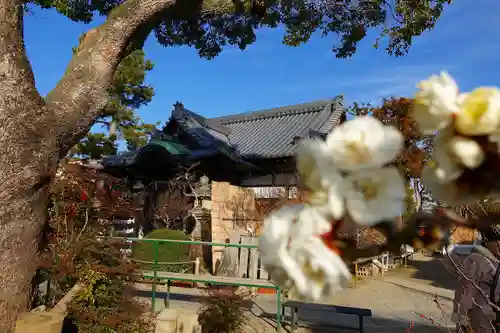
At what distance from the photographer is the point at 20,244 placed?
323cm

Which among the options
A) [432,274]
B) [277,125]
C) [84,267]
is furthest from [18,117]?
[432,274]

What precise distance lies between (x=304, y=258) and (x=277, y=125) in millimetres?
15546

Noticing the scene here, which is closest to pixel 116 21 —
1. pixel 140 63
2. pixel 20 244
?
pixel 20 244

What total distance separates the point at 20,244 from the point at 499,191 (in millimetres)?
3558

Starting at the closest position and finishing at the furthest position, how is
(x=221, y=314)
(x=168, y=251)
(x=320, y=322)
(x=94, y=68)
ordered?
1. (x=94, y=68)
2. (x=221, y=314)
3. (x=320, y=322)
4. (x=168, y=251)

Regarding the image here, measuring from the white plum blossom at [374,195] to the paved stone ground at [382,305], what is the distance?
3694mm

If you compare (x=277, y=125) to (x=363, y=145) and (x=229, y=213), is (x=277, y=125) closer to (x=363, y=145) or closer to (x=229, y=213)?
(x=229, y=213)

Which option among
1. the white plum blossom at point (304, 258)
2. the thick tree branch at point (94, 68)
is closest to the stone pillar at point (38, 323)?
the thick tree branch at point (94, 68)

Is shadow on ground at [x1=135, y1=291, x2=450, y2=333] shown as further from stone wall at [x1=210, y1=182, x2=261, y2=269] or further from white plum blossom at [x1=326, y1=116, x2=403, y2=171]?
white plum blossom at [x1=326, y1=116, x2=403, y2=171]

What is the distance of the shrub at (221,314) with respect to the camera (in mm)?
4863

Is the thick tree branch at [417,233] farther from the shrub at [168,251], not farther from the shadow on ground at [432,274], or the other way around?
the shadow on ground at [432,274]

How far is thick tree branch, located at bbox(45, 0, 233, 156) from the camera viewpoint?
3.54m

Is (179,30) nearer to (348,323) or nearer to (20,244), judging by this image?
(20,244)

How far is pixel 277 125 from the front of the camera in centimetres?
1592
